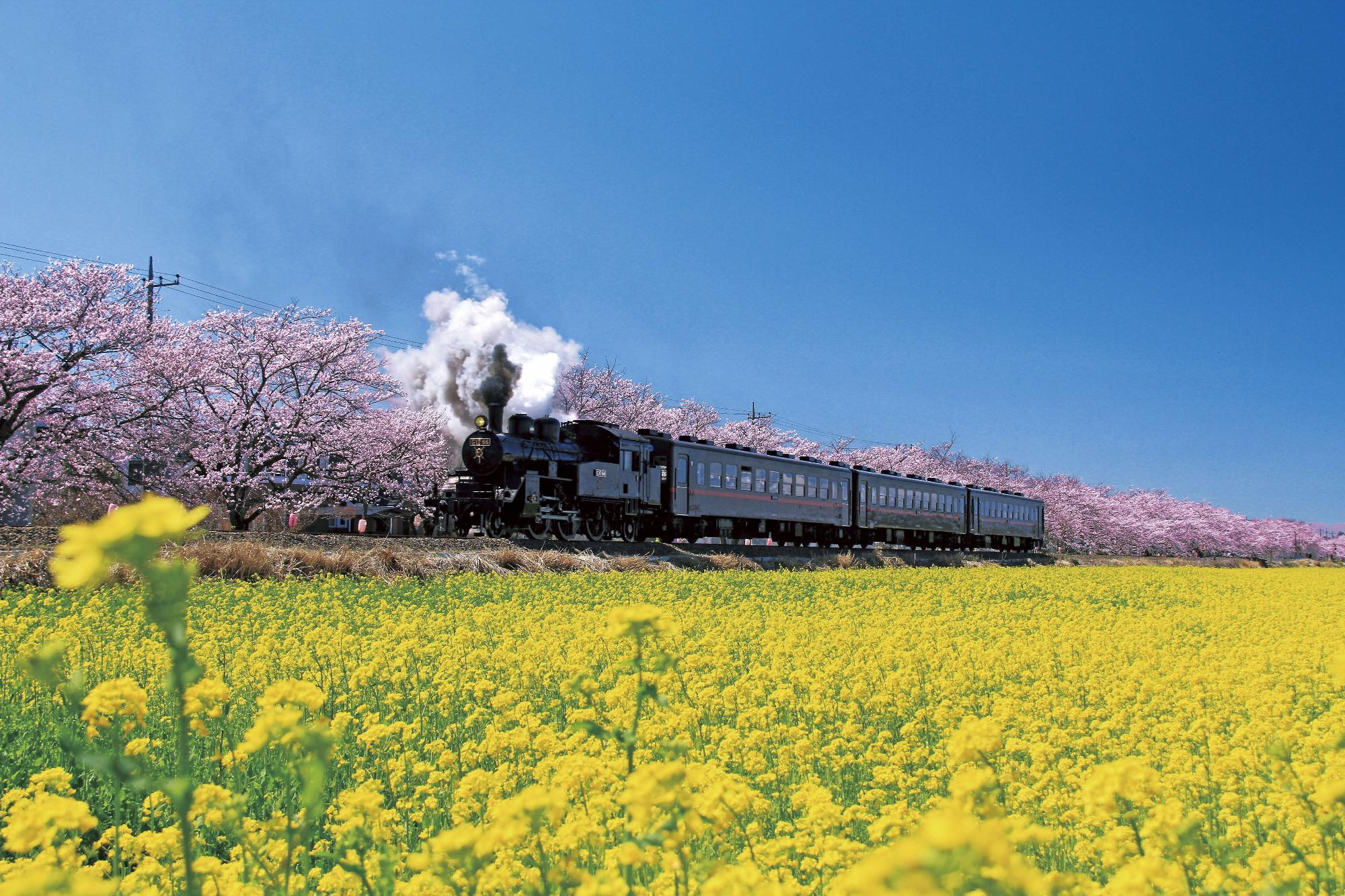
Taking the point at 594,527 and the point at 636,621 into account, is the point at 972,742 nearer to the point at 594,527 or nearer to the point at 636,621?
the point at 636,621

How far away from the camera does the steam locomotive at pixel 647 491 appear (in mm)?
20531

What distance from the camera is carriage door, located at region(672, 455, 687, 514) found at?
24.0 metres

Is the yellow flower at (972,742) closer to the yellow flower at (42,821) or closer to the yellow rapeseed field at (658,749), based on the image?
the yellow rapeseed field at (658,749)

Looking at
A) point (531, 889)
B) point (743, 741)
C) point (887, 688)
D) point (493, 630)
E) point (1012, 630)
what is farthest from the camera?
point (1012, 630)

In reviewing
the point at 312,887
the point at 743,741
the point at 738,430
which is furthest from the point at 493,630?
the point at 738,430

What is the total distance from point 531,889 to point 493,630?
20.0 ft

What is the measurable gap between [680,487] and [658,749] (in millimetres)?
19915

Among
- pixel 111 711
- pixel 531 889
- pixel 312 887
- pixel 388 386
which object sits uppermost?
pixel 388 386

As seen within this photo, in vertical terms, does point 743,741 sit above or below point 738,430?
below

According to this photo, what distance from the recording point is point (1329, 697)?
6.27 m

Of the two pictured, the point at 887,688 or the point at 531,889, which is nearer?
the point at 531,889

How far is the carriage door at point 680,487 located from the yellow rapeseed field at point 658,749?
13.2 m

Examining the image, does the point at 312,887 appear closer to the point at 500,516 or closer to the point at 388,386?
the point at 500,516

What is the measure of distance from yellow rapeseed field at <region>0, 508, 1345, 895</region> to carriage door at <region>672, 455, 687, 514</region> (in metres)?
13.2
